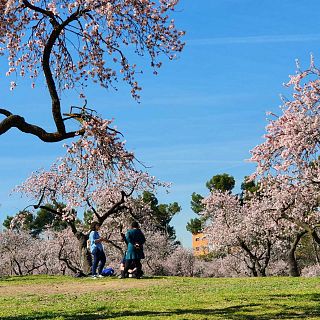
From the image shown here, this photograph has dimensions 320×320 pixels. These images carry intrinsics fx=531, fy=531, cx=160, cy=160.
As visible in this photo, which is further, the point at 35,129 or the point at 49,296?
the point at 49,296

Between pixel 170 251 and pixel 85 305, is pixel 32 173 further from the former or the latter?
pixel 170 251

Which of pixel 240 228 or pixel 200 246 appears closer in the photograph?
pixel 240 228

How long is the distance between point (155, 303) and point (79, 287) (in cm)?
704

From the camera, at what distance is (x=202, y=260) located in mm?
72312

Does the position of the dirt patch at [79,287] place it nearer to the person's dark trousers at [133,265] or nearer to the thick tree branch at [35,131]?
the person's dark trousers at [133,265]

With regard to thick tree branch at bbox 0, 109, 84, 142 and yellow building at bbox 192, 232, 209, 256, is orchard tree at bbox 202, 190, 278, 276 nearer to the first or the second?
yellow building at bbox 192, 232, 209, 256

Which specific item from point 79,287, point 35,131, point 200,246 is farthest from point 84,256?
point 200,246

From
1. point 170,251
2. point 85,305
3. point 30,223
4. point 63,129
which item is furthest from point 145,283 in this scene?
point 30,223

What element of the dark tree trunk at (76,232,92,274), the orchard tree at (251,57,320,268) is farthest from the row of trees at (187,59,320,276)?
the dark tree trunk at (76,232,92,274)

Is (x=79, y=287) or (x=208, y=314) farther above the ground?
(x=79, y=287)

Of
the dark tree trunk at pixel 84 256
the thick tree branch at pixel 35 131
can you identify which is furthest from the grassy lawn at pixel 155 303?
the dark tree trunk at pixel 84 256

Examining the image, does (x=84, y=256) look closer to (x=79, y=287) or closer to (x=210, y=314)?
(x=79, y=287)

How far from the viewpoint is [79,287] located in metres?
19.8

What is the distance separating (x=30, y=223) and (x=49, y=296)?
84.5m
